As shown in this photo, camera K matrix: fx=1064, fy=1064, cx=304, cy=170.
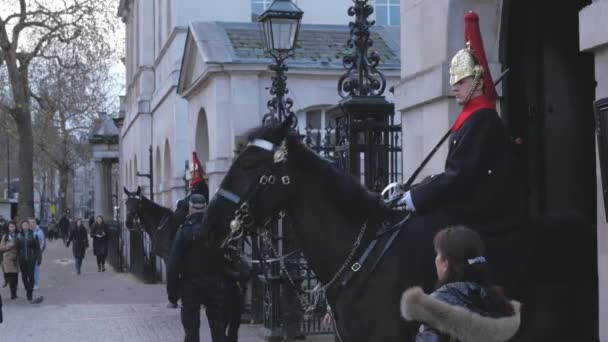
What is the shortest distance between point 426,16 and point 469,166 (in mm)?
3713

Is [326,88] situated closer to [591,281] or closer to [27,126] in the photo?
[591,281]

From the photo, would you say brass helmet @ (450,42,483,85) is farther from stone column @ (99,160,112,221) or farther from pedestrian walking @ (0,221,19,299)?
stone column @ (99,160,112,221)

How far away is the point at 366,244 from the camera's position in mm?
6352

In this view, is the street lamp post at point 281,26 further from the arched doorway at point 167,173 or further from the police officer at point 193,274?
the arched doorway at point 167,173

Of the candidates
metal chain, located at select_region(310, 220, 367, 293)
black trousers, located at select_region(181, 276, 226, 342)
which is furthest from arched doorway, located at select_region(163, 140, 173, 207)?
metal chain, located at select_region(310, 220, 367, 293)

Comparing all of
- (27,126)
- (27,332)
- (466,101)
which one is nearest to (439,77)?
(466,101)

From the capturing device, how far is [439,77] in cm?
882

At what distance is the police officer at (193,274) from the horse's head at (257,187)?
173 inches

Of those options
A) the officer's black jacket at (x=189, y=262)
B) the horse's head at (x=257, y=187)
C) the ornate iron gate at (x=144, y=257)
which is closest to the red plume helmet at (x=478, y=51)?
the horse's head at (x=257, y=187)

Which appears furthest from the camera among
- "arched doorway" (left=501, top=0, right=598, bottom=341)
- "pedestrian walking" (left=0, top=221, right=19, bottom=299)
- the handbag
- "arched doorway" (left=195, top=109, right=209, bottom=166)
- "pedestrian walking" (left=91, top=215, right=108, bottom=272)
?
"pedestrian walking" (left=91, top=215, right=108, bottom=272)

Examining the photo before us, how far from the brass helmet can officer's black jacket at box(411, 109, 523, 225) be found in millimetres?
251

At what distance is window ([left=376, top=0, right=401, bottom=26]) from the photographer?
95.6ft

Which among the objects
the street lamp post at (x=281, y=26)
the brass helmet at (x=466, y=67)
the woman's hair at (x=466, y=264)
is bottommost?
the woman's hair at (x=466, y=264)

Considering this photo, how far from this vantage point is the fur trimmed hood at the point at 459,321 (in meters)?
4.37
